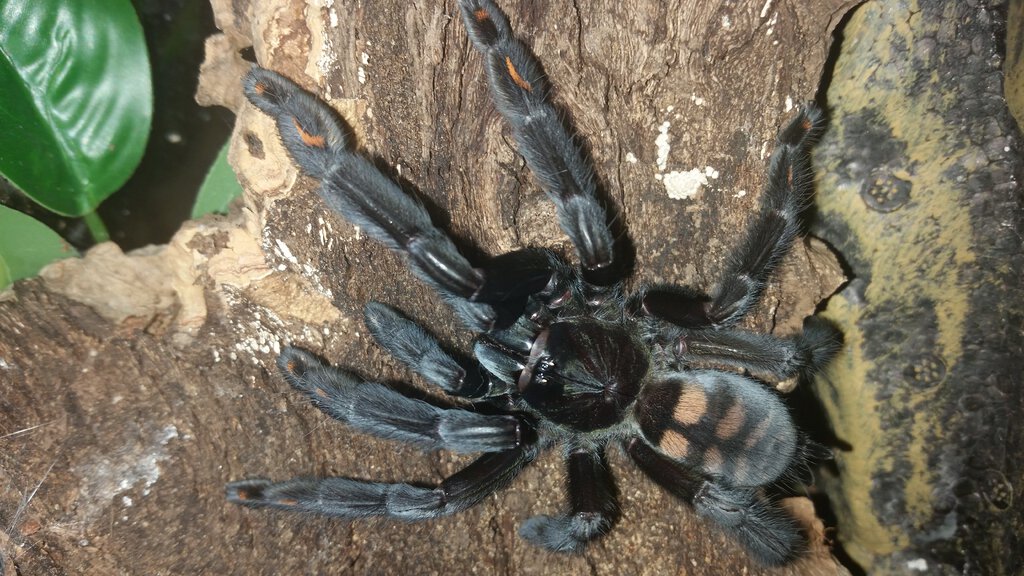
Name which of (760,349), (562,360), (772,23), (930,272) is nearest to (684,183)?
(772,23)

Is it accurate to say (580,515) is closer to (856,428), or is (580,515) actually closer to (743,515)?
(743,515)

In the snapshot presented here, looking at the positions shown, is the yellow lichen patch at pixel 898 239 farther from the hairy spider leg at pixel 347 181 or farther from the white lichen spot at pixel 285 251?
the white lichen spot at pixel 285 251

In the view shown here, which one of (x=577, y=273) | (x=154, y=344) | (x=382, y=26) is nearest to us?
(x=382, y=26)

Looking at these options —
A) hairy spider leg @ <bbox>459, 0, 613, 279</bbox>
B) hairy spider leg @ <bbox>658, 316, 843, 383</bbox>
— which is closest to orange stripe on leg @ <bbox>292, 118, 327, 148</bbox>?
hairy spider leg @ <bbox>459, 0, 613, 279</bbox>

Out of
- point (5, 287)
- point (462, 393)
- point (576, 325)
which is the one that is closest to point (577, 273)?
point (576, 325)

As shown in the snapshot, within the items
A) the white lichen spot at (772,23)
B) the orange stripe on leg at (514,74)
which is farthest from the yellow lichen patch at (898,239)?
the orange stripe on leg at (514,74)

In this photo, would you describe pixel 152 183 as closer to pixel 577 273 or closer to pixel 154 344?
pixel 154 344
